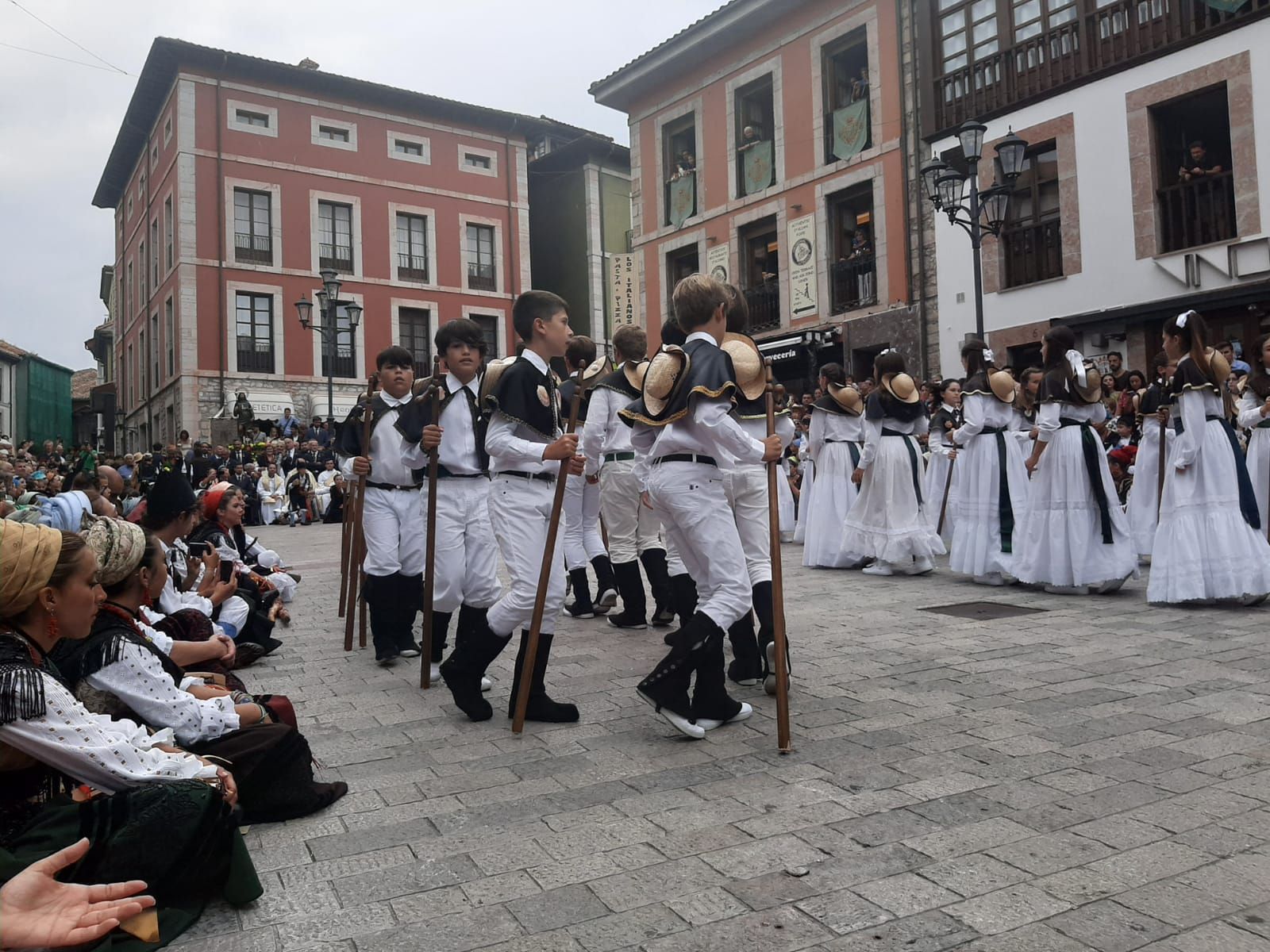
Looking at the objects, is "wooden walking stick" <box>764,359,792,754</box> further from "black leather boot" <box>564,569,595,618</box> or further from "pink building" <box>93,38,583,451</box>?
"pink building" <box>93,38,583,451</box>

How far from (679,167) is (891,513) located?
1781 centimetres

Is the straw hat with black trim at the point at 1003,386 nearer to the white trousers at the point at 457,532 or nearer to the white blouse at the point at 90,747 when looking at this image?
the white trousers at the point at 457,532

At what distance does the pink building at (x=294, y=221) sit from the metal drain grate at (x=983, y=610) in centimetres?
2725

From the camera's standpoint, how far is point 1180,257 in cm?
1571

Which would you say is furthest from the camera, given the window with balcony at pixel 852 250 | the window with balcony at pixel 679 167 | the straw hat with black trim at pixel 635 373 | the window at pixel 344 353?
the window at pixel 344 353

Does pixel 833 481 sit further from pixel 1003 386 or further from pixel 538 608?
pixel 538 608

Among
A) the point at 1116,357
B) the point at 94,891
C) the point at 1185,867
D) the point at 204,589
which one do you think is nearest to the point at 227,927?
the point at 94,891

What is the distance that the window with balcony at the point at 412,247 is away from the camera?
36469 mm

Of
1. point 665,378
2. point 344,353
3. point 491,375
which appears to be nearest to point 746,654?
point 665,378

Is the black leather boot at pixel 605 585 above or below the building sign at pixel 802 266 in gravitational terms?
below

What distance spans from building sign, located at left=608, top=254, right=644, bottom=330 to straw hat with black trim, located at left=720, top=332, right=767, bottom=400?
2231cm

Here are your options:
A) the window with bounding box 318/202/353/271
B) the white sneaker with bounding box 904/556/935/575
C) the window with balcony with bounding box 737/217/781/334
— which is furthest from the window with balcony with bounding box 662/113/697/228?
the white sneaker with bounding box 904/556/935/575

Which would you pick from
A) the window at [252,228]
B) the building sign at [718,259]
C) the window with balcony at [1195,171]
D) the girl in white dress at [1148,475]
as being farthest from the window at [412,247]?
the girl in white dress at [1148,475]

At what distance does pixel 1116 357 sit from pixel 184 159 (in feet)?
91.6
